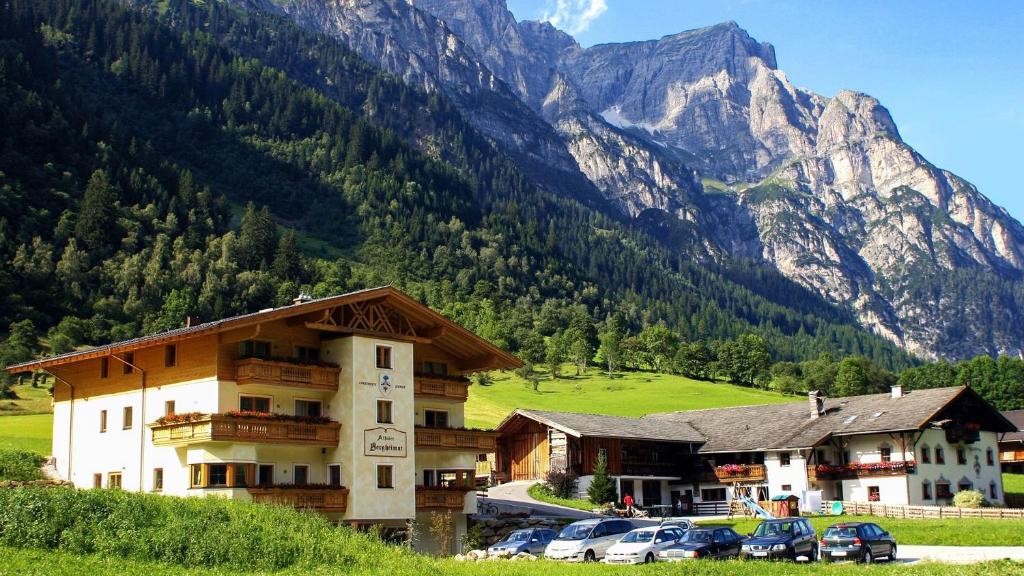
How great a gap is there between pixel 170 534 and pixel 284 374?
18754 mm

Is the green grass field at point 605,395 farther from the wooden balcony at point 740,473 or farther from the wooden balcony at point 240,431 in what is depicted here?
the wooden balcony at point 240,431

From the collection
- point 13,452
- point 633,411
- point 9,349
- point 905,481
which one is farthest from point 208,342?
point 633,411

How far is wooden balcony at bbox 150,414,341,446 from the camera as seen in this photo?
46.2 m

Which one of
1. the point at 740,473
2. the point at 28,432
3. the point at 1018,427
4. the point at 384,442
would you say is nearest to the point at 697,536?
the point at 384,442

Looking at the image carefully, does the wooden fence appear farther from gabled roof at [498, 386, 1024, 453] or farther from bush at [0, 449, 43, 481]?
bush at [0, 449, 43, 481]

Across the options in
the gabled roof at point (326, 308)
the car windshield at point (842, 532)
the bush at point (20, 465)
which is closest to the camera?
the car windshield at point (842, 532)

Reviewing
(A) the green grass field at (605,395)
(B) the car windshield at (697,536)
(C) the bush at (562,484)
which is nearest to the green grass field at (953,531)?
(B) the car windshield at (697,536)

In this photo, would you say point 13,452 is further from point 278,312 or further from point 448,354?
point 448,354

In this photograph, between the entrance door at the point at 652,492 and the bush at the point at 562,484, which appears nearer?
the bush at the point at 562,484

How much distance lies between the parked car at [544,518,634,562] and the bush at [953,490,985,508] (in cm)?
3923

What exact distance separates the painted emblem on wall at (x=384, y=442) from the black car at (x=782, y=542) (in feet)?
66.3

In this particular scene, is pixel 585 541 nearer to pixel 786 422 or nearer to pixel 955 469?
pixel 786 422

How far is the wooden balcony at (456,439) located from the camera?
56.1 meters

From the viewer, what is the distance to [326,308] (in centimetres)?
5069
